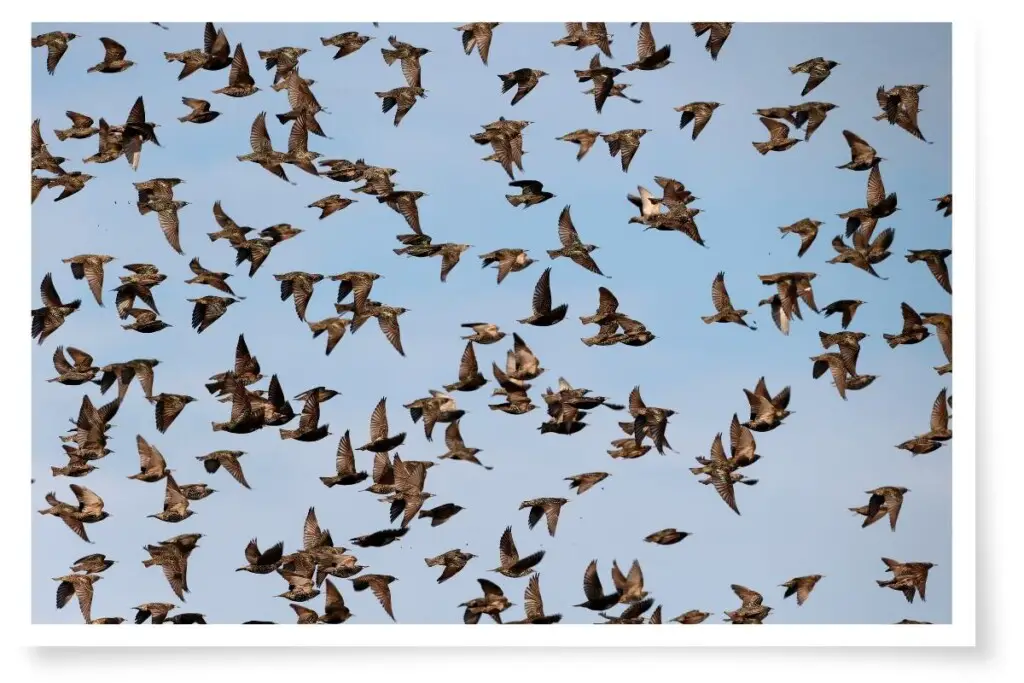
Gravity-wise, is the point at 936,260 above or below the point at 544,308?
above

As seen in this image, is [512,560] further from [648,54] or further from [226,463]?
[648,54]

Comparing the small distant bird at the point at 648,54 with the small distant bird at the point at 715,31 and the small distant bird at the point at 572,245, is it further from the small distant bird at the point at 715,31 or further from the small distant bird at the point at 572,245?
the small distant bird at the point at 572,245

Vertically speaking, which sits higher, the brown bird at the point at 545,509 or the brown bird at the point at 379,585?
the brown bird at the point at 545,509

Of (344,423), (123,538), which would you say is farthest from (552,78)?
(123,538)

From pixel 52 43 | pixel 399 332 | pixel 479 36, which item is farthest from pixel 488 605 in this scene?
pixel 52 43

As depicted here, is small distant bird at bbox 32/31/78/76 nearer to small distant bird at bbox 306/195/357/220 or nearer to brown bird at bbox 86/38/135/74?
brown bird at bbox 86/38/135/74

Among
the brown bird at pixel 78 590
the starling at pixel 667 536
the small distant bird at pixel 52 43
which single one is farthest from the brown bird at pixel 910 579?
the small distant bird at pixel 52 43

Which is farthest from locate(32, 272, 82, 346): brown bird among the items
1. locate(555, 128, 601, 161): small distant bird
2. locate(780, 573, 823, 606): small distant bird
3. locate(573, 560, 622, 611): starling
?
locate(780, 573, 823, 606): small distant bird
